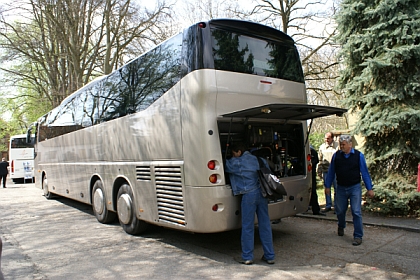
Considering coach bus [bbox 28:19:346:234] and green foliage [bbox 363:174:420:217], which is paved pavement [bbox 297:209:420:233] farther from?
coach bus [bbox 28:19:346:234]

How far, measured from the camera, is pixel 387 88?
7812 mm

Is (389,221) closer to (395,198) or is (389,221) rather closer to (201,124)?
(395,198)

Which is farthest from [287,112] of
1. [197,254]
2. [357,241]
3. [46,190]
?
[46,190]

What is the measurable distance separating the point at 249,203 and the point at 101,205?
4296 millimetres

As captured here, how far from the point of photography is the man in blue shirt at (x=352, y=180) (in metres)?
5.86

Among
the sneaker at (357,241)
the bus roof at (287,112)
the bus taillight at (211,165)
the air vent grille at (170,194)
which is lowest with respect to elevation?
the sneaker at (357,241)

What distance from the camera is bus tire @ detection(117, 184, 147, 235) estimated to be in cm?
671

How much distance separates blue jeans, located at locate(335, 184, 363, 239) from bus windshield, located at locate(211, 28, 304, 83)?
2.09 metres

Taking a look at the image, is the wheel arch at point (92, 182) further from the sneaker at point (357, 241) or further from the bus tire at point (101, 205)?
the sneaker at point (357, 241)

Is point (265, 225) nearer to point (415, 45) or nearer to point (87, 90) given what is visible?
point (415, 45)

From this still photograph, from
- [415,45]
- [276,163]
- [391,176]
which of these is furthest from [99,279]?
[415,45]

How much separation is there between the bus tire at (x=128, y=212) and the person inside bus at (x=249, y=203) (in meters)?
2.36

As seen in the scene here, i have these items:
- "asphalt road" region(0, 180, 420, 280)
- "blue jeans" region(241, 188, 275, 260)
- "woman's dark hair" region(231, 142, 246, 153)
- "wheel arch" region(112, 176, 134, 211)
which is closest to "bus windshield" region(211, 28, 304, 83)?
"woman's dark hair" region(231, 142, 246, 153)

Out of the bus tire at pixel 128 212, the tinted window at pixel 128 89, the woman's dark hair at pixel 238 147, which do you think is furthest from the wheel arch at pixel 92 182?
the woman's dark hair at pixel 238 147
